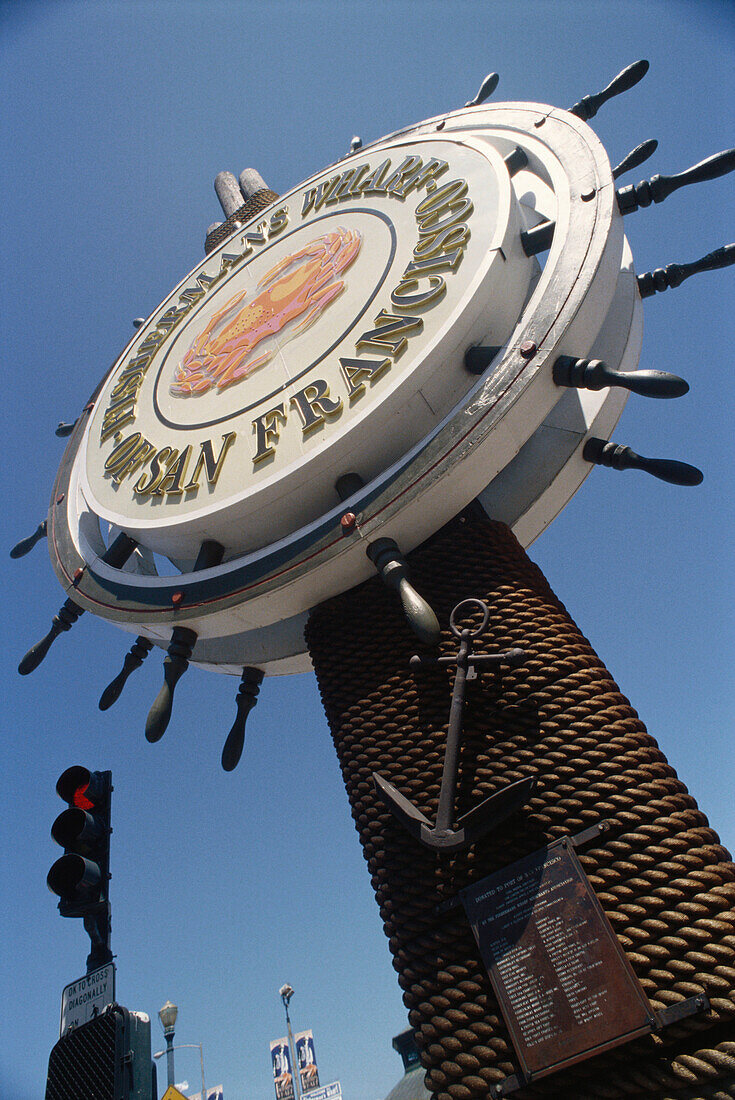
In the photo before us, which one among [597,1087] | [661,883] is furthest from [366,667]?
[597,1087]

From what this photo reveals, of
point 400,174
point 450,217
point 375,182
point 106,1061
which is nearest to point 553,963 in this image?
point 106,1061

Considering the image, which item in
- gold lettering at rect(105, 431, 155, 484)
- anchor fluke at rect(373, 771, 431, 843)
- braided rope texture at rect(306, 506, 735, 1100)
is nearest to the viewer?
braided rope texture at rect(306, 506, 735, 1100)

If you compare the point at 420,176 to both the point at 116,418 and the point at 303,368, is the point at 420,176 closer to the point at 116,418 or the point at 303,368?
the point at 303,368

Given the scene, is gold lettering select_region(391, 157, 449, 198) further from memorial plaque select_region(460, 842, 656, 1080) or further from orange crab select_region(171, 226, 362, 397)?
memorial plaque select_region(460, 842, 656, 1080)

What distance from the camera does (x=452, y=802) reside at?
4.18m

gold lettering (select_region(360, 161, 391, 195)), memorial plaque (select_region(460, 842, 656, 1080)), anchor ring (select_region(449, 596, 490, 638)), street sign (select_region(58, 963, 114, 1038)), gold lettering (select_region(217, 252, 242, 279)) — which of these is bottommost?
memorial plaque (select_region(460, 842, 656, 1080))

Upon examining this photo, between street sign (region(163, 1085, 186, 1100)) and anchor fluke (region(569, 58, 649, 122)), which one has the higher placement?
Result: anchor fluke (region(569, 58, 649, 122))

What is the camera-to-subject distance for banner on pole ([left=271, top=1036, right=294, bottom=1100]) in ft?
86.1

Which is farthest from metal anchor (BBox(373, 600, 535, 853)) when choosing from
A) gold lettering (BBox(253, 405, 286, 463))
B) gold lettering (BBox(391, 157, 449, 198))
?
gold lettering (BBox(391, 157, 449, 198))

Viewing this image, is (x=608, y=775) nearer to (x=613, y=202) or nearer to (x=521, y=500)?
(x=521, y=500)

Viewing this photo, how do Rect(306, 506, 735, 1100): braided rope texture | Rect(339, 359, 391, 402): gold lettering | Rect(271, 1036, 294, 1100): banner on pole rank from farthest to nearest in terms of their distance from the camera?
Rect(271, 1036, 294, 1100): banner on pole < Rect(339, 359, 391, 402): gold lettering < Rect(306, 506, 735, 1100): braided rope texture

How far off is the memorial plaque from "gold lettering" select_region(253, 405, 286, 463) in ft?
13.2

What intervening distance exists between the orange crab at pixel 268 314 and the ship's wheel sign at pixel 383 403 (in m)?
0.04

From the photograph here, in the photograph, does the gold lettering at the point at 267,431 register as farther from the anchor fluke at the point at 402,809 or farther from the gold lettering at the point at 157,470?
the anchor fluke at the point at 402,809
